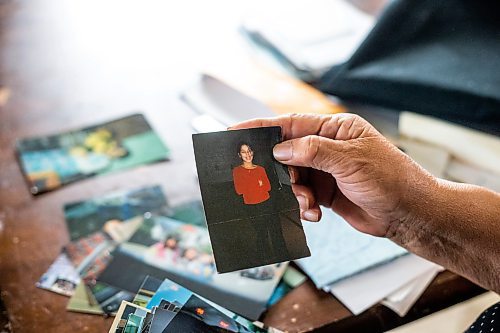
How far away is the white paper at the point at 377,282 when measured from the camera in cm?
89

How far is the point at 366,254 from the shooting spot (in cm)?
95

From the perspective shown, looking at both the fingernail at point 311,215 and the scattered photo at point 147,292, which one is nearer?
the scattered photo at point 147,292

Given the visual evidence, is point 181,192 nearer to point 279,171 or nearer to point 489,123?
point 279,171

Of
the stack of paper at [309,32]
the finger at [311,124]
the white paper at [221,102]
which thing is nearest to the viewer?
the finger at [311,124]

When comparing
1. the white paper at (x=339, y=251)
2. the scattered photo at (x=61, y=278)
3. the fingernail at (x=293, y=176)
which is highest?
the fingernail at (x=293, y=176)

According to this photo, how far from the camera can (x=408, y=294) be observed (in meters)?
0.91

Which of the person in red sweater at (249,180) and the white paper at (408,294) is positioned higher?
the person in red sweater at (249,180)

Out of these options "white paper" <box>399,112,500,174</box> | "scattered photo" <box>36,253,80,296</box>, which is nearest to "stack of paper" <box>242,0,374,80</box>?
"white paper" <box>399,112,500,174</box>

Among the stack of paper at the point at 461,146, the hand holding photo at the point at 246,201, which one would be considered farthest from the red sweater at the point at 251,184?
Result: the stack of paper at the point at 461,146

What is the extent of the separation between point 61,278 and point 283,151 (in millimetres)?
379

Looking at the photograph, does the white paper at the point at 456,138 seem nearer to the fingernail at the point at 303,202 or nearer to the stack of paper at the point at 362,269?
the stack of paper at the point at 362,269

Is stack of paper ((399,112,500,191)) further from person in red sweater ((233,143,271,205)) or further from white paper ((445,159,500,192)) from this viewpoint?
person in red sweater ((233,143,271,205))

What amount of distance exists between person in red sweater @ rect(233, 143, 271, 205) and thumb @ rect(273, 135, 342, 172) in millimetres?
35

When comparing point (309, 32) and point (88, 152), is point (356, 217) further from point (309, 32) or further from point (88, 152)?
point (309, 32)
